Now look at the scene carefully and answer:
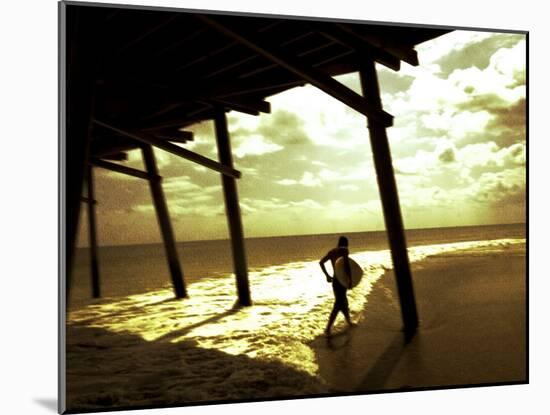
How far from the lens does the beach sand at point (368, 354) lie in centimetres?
438

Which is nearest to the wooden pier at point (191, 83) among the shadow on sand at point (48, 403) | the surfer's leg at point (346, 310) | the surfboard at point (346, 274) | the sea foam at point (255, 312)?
the sea foam at point (255, 312)

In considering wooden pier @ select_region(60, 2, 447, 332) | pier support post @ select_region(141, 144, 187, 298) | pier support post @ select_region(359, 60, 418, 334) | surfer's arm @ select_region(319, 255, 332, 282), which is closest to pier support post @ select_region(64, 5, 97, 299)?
wooden pier @ select_region(60, 2, 447, 332)

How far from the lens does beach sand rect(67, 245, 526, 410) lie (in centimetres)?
438

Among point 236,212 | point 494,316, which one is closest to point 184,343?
point 236,212

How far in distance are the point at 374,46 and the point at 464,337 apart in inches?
86.1

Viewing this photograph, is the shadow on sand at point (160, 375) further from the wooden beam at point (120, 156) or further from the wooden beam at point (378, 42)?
the wooden beam at point (378, 42)

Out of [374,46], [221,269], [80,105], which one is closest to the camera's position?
[80,105]

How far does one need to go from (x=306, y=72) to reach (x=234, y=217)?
1092 mm

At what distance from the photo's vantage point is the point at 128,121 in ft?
15.0

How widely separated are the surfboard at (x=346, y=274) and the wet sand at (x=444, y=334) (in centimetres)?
15

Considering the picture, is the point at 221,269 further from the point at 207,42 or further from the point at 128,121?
the point at 207,42

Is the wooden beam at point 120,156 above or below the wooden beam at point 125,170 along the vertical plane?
above

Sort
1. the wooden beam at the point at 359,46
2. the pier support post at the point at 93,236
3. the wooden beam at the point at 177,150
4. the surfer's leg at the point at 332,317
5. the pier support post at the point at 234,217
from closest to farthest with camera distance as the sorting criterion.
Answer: the pier support post at the point at 93,236 → the wooden beam at the point at 177,150 → the pier support post at the point at 234,217 → the surfer's leg at the point at 332,317 → the wooden beam at the point at 359,46

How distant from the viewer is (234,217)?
4691 millimetres
